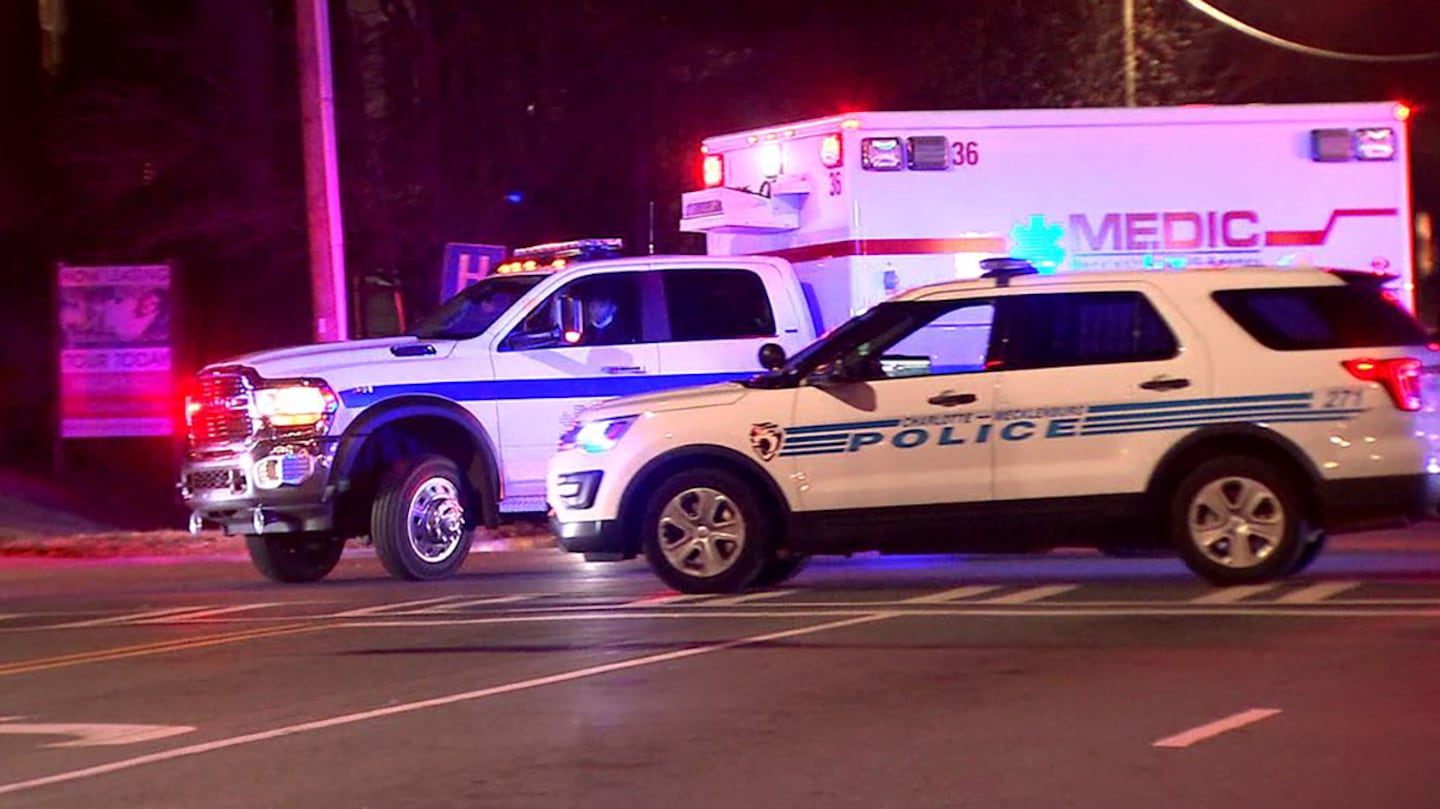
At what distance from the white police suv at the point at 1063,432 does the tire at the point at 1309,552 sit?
0.13ft

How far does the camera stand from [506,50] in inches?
1176

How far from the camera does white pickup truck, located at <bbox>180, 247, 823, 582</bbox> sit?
14328 mm

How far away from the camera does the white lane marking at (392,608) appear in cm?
1284

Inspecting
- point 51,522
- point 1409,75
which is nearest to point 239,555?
point 51,522

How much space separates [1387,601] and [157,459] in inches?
762

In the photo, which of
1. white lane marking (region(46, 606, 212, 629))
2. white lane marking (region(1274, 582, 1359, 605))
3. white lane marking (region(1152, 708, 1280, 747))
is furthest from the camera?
white lane marking (region(46, 606, 212, 629))

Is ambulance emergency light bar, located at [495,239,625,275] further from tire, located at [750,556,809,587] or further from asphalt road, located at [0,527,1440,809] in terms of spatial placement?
tire, located at [750,556,809,587]

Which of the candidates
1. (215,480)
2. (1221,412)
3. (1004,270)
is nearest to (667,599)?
(1004,270)

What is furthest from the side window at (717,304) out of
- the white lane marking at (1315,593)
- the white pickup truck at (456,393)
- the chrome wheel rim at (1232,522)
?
the white lane marking at (1315,593)

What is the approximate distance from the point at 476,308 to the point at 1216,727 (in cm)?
804

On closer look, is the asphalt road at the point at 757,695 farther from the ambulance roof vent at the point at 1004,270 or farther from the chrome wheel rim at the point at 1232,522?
the ambulance roof vent at the point at 1004,270

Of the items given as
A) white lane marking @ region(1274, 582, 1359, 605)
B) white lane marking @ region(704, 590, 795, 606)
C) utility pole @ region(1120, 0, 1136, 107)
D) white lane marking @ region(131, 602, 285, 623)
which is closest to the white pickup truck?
white lane marking @ region(131, 602, 285, 623)

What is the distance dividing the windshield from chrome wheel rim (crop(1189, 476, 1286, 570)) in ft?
16.8

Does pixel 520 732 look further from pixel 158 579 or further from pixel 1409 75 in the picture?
pixel 1409 75
